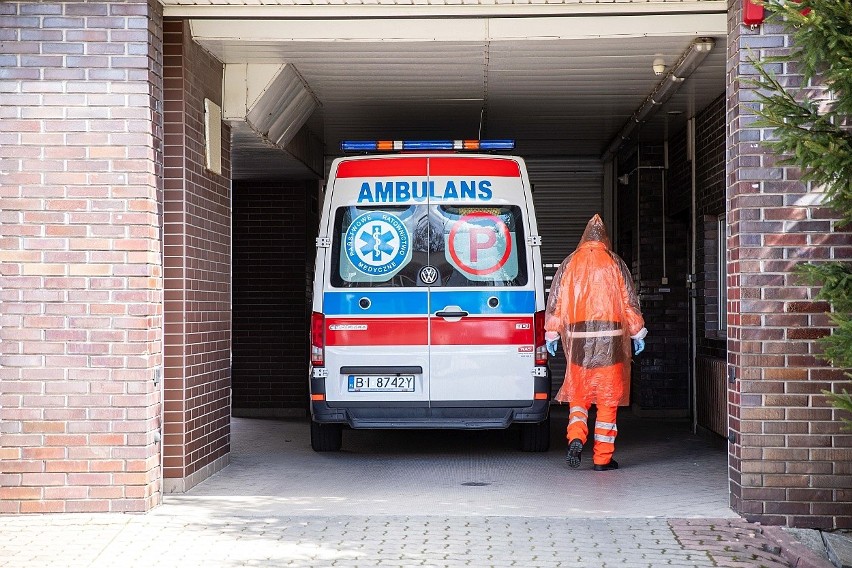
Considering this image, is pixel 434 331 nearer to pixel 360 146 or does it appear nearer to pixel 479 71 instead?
pixel 360 146

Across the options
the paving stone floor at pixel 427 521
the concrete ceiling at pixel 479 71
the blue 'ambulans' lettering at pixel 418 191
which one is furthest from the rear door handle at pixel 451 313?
the concrete ceiling at pixel 479 71

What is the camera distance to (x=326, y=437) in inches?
360

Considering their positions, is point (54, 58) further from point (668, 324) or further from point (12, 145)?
point (668, 324)

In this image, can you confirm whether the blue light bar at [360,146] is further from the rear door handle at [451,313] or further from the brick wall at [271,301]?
the brick wall at [271,301]

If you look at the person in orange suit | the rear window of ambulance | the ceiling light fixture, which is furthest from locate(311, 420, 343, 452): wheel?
the ceiling light fixture

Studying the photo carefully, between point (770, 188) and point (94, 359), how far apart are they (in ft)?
14.1

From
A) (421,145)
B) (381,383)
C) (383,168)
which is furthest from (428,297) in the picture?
(421,145)

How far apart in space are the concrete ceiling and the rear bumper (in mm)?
2620

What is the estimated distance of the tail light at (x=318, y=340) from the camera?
320 inches

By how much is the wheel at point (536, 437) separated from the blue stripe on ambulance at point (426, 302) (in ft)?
4.62

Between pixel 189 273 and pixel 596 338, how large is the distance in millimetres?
3243

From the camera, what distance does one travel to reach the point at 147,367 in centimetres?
644

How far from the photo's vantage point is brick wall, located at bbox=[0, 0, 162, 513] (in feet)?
20.9

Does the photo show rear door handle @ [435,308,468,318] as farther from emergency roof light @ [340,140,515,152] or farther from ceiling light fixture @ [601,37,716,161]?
ceiling light fixture @ [601,37,716,161]
